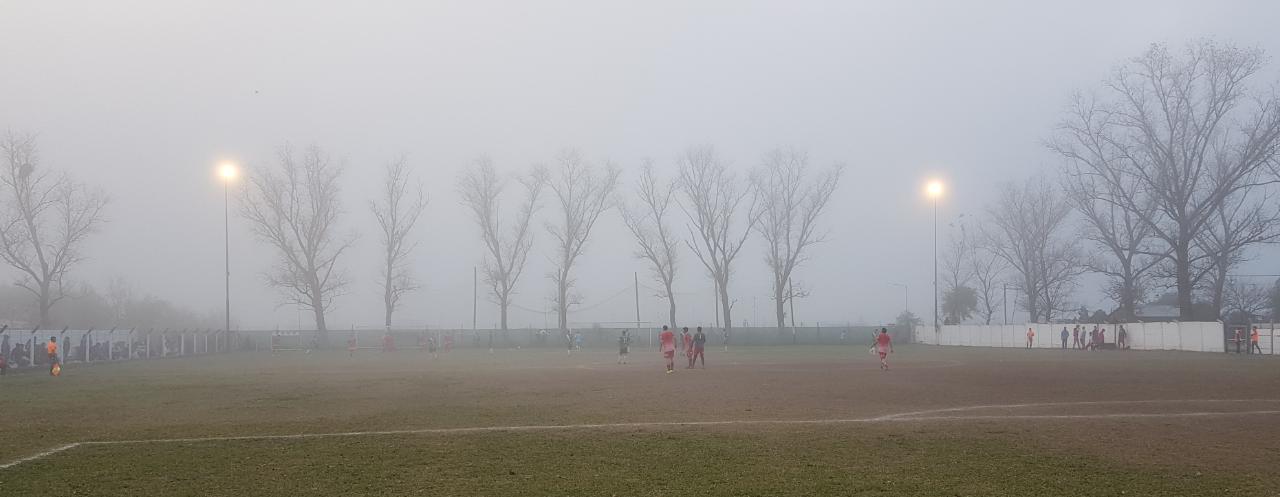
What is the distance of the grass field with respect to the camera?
8961 millimetres

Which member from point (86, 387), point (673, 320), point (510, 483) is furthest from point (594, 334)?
point (510, 483)

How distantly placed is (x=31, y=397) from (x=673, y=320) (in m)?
56.8

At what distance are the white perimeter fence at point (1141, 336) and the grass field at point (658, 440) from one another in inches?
910

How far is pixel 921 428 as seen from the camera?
1304cm

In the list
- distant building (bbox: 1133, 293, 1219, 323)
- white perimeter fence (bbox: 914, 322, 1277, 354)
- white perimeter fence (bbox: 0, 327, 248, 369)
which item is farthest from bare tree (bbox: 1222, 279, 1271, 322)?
white perimeter fence (bbox: 0, 327, 248, 369)

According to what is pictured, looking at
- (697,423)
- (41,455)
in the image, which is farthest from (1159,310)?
(41,455)

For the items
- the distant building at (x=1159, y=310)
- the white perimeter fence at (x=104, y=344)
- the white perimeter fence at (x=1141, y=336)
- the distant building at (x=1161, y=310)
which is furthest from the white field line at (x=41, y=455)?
the distant building at (x=1159, y=310)

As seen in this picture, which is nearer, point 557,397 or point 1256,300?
point 557,397

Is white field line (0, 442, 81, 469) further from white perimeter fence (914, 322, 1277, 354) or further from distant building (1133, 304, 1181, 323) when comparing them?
distant building (1133, 304, 1181, 323)

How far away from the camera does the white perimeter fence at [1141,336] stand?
137ft

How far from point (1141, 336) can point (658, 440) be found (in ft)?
157

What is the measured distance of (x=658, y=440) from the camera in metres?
11.9

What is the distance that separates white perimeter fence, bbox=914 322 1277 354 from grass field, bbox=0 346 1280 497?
75.8 feet

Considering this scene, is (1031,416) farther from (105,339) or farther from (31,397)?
(105,339)
